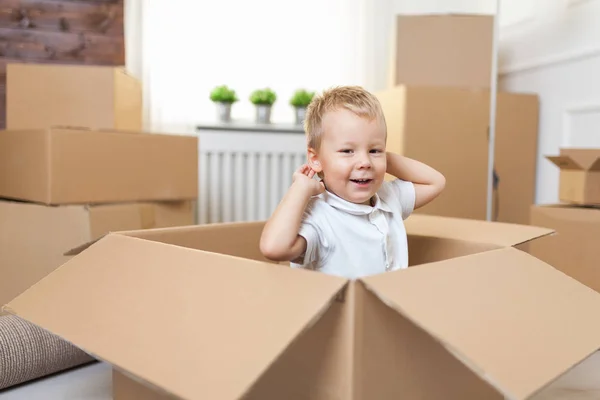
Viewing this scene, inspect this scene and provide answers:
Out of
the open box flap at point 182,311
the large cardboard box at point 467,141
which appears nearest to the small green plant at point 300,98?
the large cardboard box at point 467,141

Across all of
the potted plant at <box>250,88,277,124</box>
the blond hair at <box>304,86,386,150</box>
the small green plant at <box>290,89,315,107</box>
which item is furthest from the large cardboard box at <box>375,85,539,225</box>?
the blond hair at <box>304,86,386,150</box>

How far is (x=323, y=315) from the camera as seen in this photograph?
0.55 meters

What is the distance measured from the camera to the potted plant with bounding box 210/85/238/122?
6.83 feet

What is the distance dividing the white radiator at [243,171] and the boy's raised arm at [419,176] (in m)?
1.21

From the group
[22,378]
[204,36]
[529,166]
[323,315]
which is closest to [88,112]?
[204,36]

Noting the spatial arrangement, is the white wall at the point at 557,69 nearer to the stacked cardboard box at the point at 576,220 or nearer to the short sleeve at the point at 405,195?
the stacked cardboard box at the point at 576,220

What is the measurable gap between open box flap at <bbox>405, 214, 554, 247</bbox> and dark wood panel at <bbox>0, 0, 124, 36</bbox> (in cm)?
151

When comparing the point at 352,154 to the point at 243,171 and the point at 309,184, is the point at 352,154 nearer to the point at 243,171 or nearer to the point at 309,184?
the point at 309,184

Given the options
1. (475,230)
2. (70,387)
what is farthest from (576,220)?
(70,387)

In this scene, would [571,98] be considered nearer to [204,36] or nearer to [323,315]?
[204,36]

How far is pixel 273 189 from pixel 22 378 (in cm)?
134

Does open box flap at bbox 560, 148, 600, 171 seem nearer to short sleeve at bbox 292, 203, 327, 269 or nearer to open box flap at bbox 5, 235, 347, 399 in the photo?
short sleeve at bbox 292, 203, 327, 269

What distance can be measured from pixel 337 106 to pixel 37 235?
2.74 ft

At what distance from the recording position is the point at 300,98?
7.08 ft
